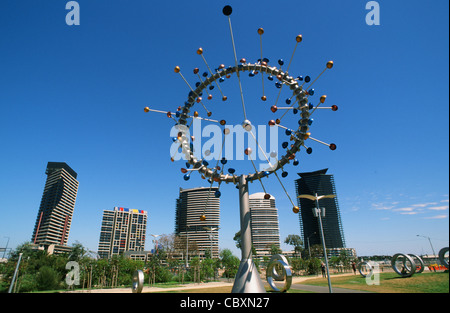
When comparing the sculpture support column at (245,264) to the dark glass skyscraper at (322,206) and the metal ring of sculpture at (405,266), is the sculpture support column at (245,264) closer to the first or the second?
the metal ring of sculpture at (405,266)

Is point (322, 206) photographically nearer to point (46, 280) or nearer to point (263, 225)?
point (263, 225)

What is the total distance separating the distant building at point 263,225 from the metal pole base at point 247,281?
→ 16642 cm

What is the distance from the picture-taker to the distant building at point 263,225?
175625 mm

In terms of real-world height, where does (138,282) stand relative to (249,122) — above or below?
below

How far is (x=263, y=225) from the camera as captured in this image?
178875mm

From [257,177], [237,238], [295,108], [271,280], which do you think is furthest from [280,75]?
[237,238]

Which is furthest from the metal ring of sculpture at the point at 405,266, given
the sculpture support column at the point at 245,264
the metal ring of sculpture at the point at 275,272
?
the sculpture support column at the point at 245,264

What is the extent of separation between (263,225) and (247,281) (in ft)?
585

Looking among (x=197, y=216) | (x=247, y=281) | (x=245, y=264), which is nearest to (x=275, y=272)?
(x=245, y=264)
